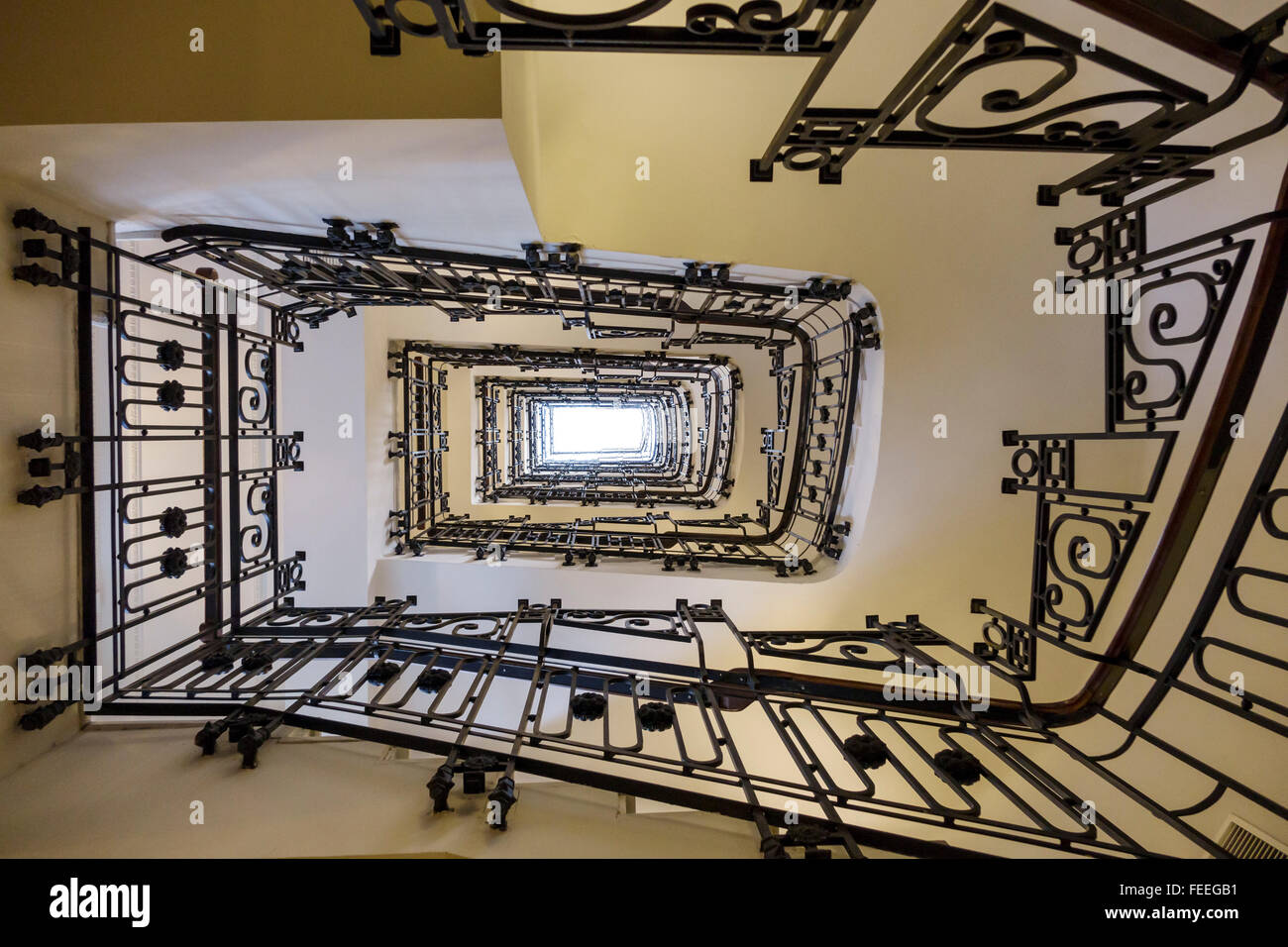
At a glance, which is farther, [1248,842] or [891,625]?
[891,625]

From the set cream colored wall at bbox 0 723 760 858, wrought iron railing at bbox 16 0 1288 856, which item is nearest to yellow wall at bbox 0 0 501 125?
wrought iron railing at bbox 16 0 1288 856

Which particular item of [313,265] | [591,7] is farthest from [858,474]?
[313,265]

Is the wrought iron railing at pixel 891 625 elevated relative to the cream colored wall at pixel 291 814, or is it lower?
elevated

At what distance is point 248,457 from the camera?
594 cm

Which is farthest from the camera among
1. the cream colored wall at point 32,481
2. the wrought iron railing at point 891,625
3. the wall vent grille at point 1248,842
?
the wall vent grille at point 1248,842

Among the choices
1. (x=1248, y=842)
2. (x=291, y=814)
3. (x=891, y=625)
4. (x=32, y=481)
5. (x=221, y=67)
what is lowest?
(x=1248, y=842)

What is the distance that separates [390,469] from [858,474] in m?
5.26

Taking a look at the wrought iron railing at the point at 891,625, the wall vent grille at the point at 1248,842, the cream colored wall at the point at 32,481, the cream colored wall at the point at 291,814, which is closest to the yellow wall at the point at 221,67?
the wrought iron railing at the point at 891,625

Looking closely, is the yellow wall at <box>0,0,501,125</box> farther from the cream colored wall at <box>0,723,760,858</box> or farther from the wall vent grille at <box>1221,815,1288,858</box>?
the wall vent grille at <box>1221,815,1288,858</box>

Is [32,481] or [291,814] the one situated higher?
[32,481]
